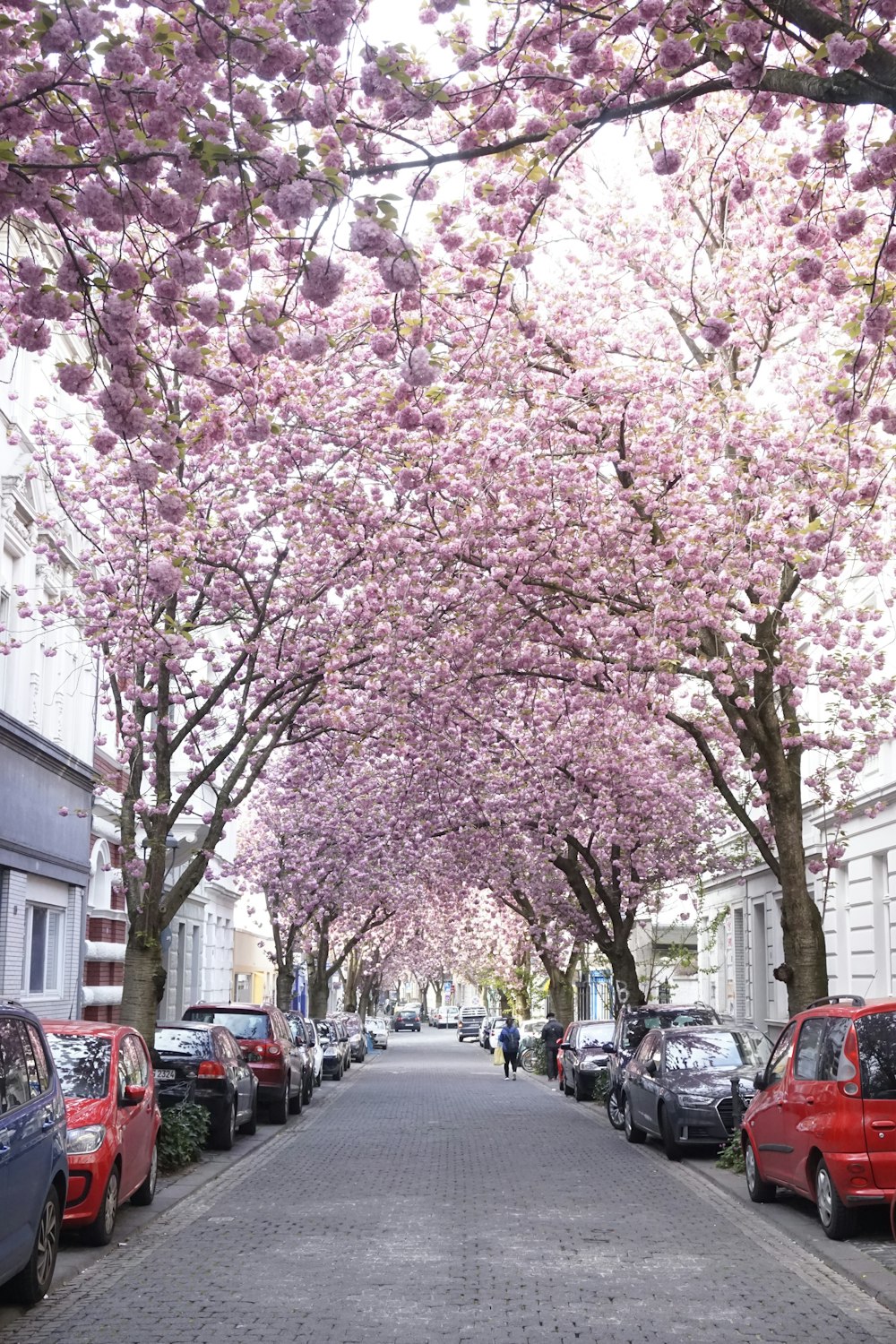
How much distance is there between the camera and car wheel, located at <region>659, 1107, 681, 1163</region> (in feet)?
57.3

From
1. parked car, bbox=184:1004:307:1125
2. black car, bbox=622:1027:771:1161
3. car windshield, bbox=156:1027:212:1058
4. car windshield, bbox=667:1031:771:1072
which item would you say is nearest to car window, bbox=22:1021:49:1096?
car windshield, bbox=156:1027:212:1058

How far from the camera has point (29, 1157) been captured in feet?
27.1

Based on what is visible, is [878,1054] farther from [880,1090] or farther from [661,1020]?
[661,1020]

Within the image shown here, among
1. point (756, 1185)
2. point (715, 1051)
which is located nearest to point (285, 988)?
point (715, 1051)

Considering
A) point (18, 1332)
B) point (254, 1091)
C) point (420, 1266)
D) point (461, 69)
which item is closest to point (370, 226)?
point (461, 69)

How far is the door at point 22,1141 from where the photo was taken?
784 centimetres

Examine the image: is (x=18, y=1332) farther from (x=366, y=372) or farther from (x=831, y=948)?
(x=831, y=948)

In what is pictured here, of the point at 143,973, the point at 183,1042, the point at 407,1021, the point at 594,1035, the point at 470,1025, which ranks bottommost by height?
the point at 407,1021

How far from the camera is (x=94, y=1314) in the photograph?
8.50 metres

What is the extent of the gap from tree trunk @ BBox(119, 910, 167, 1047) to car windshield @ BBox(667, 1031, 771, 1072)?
6229 mm

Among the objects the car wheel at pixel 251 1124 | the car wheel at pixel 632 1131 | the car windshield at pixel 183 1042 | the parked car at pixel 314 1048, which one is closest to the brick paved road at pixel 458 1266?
the car windshield at pixel 183 1042

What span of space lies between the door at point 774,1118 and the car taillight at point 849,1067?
1184mm

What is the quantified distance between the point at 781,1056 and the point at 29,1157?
685 cm

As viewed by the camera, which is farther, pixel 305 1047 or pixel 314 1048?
pixel 314 1048
